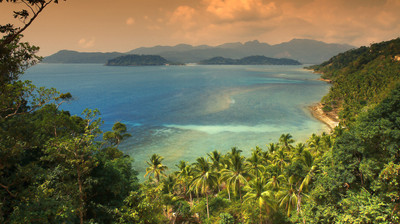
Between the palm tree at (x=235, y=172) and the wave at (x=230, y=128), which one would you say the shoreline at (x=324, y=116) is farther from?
the palm tree at (x=235, y=172)

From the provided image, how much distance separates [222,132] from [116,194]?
42.7 metres

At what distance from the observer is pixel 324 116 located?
68438 millimetres

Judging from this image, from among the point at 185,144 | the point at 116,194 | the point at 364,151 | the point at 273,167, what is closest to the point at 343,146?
the point at 364,151

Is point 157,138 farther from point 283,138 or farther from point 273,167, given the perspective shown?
point 273,167

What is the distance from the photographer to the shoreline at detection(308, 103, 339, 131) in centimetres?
6031

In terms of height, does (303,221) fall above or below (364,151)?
below

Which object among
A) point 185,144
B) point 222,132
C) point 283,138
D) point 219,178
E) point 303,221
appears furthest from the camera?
point 222,132

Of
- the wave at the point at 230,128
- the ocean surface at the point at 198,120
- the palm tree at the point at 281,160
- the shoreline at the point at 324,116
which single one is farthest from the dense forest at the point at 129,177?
the shoreline at the point at 324,116

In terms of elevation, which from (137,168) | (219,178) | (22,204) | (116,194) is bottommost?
(137,168)

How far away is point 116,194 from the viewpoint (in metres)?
17.0

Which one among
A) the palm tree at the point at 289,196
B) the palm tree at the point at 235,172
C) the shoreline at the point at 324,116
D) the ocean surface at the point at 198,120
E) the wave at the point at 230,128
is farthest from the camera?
the shoreline at the point at 324,116

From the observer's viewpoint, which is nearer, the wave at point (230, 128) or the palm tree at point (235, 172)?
the palm tree at point (235, 172)

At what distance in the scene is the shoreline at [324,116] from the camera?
60.3 metres

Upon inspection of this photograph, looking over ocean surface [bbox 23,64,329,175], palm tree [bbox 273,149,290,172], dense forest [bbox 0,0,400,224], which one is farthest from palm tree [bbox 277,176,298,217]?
ocean surface [bbox 23,64,329,175]
